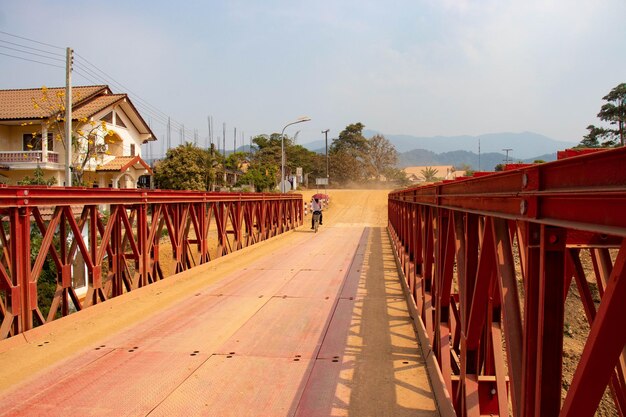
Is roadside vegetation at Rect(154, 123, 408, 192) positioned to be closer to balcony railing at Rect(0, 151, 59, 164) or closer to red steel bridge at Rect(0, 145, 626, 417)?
balcony railing at Rect(0, 151, 59, 164)

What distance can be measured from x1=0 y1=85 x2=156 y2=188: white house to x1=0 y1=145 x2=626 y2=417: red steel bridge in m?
17.6

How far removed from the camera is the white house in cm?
2538

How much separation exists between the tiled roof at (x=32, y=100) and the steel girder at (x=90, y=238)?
677 inches

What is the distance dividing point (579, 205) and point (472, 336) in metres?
1.77

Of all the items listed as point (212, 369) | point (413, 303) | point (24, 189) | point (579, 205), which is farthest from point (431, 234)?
point (24, 189)

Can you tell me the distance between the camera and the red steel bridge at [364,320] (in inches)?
75.7

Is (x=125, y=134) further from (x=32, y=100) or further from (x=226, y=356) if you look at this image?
(x=226, y=356)

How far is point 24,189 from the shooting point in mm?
5344

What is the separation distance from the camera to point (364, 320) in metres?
6.63

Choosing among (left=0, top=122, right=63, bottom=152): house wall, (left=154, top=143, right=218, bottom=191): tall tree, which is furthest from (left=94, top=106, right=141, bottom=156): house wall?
(left=0, top=122, right=63, bottom=152): house wall

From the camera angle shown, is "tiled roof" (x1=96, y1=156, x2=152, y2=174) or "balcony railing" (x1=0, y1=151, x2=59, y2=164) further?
"tiled roof" (x1=96, y1=156, x2=152, y2=174)

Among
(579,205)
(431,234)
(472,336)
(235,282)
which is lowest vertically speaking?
(235,282)

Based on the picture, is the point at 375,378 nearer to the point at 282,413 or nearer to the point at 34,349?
the point at 282,413

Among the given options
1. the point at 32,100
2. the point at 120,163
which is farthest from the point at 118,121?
the point at 32,100
